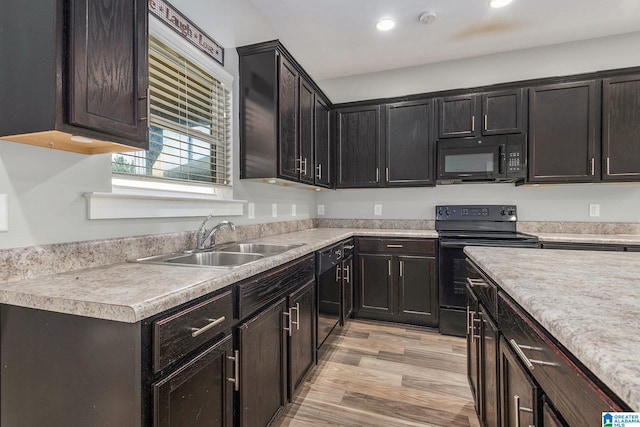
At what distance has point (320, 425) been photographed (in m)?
1.66

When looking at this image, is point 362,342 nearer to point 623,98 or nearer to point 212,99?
point 212,99

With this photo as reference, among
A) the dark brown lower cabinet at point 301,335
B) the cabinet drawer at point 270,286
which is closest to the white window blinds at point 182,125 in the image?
the cabinet drawer at point 270,286

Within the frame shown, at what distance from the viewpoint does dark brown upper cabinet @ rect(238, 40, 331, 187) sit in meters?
2.20

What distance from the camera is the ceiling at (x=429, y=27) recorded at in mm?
2447

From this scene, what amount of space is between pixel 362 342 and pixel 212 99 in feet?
7.63

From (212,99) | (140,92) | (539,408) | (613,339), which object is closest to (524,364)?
(539,408)

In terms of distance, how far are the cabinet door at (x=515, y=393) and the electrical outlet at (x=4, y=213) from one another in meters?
1.72

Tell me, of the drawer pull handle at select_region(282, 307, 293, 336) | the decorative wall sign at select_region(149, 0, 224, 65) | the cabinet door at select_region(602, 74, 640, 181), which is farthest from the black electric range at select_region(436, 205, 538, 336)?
the decorative wall sign at select_region(149, 0, 224, 65)

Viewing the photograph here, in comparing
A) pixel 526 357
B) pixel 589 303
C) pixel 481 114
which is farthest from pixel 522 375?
pixel 481 114

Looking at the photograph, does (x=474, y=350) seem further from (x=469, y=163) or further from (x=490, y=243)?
(x=469, y=163)

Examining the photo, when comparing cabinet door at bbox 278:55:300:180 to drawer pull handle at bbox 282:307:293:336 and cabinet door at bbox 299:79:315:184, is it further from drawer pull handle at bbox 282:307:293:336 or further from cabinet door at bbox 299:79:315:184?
drawer pull handle at bbox 282:307:293:336

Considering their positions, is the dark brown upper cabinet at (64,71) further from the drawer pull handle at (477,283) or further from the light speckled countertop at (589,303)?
the drawer pull handle at (477,283)

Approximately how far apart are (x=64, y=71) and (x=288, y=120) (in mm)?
1585

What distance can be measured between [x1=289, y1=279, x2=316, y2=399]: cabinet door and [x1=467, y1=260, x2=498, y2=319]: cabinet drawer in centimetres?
96
